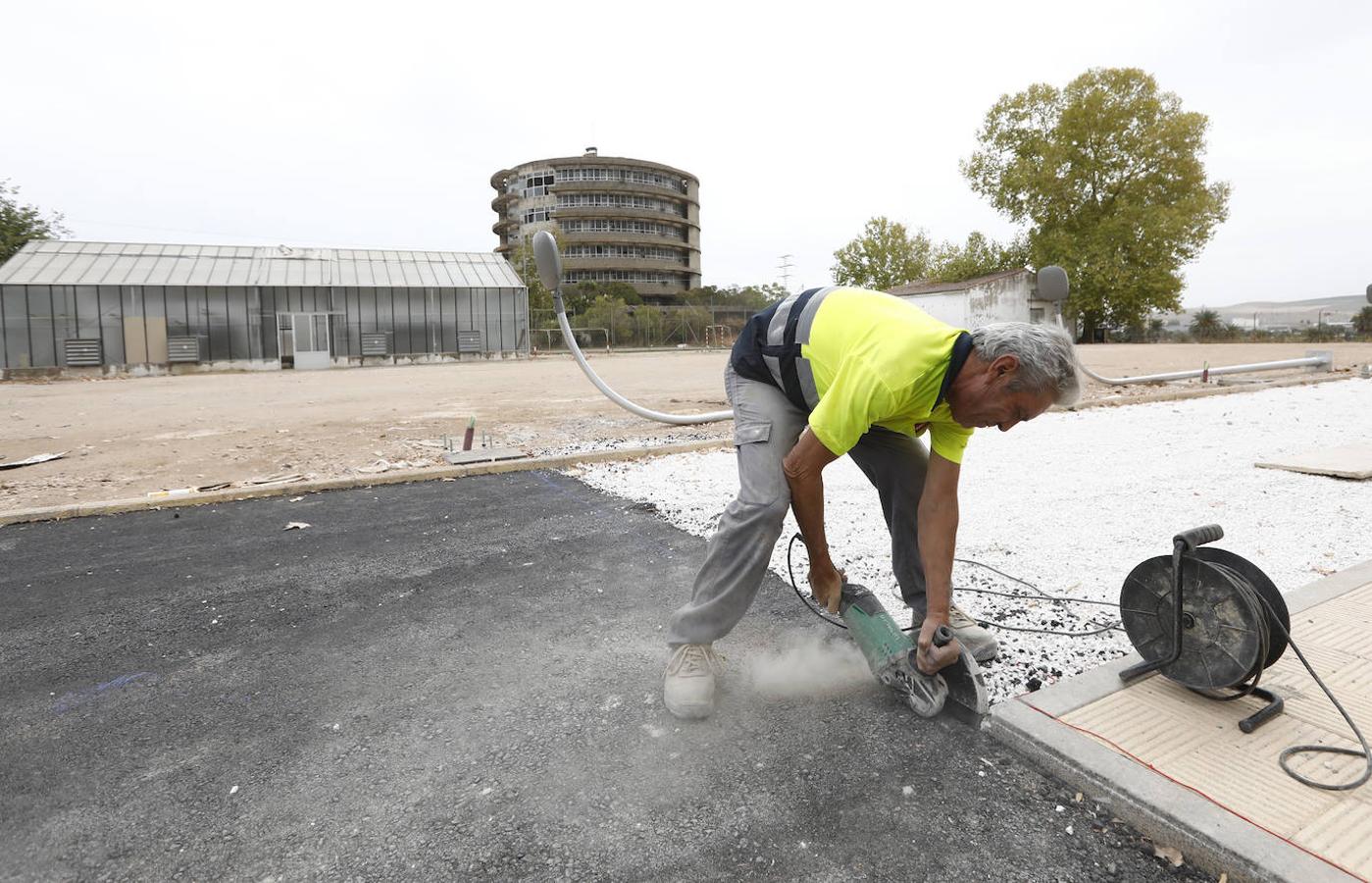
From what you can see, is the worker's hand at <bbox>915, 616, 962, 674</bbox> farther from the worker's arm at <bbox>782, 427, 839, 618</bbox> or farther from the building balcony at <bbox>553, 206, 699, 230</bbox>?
the building balcony at <bbox>553, 206, 699, 230</bbox>

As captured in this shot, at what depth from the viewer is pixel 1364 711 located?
2.06 m

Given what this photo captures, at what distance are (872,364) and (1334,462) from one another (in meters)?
5.30

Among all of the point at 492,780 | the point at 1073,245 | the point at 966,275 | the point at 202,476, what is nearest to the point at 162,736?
the point at 492,780

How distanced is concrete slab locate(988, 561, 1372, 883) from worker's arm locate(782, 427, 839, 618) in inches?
23.2

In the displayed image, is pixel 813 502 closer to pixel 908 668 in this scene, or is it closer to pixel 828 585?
pixel 828 585

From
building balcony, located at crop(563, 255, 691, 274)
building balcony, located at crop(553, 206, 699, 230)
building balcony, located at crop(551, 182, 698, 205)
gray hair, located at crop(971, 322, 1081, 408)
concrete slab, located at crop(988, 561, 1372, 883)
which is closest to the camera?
concrete slab, located at crop(988, 561, 1372, 883)

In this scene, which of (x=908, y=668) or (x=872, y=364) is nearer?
(x=872, y=364)

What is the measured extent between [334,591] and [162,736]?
1.23 m

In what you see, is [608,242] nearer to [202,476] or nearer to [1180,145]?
[1180,145]

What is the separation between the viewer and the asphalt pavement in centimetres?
170

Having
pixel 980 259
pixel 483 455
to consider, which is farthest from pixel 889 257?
pixel 483 455

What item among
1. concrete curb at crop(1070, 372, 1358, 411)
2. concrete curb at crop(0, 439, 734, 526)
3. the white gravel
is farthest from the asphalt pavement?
concrete curb at crop(1070, 372, 1358, 411)

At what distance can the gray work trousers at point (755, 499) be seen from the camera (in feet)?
7.35

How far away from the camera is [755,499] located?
2.23 metres
